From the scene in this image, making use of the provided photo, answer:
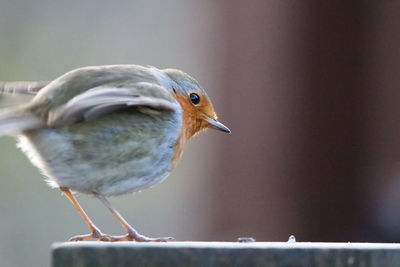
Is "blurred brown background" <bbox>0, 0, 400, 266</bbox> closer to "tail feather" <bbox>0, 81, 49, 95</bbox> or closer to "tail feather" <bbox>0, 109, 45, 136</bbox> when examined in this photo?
"tail feather" <bbox>0, 81, 49, 95</bbox>

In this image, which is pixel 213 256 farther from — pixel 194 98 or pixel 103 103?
pixel 194 98

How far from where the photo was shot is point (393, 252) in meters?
2.97

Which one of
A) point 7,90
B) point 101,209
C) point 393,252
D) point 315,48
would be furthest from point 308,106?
point 393,252

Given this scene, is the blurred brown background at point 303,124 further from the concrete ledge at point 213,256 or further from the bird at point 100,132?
the concrete ledge at point 213,256

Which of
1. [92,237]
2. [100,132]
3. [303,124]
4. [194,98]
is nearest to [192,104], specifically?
[194,98]

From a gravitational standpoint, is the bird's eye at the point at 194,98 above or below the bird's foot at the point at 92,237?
above

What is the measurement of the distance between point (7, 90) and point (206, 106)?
940 millimetres

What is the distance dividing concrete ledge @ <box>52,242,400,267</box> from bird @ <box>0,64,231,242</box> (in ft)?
4.01

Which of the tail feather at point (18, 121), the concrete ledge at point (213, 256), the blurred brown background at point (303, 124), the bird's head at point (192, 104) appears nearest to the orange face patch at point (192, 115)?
the bird's head at point (192, 104)

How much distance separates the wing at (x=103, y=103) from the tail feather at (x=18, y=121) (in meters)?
0.08

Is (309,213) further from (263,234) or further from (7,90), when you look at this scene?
(7,90)

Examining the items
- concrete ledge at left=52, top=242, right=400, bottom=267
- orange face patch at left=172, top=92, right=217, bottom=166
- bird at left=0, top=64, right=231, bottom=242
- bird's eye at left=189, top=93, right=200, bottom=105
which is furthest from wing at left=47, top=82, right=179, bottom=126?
concrete ledge at left=52, top=242, right=400, bottom=267

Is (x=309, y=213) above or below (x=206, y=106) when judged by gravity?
below

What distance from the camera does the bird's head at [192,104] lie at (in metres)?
4.93
